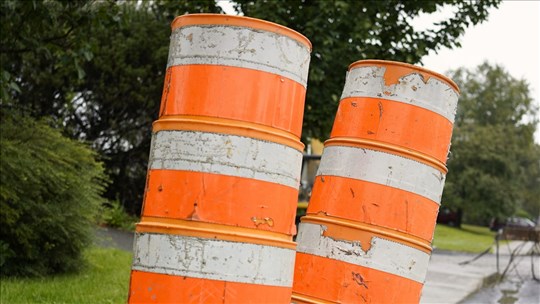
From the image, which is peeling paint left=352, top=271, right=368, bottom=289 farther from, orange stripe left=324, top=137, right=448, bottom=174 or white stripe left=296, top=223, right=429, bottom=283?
orange stripe left=324, top=137, right=448, bottom=174

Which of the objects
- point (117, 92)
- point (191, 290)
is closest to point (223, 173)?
point (191, 290)

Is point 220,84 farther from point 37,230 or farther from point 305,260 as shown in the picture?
point 37,230

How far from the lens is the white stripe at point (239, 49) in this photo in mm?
3268

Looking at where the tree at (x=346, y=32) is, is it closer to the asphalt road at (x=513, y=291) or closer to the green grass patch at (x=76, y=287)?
the asphalt road at (x=513, y=291)

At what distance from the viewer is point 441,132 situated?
13.6 ft

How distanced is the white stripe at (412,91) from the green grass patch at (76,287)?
12.5 feet

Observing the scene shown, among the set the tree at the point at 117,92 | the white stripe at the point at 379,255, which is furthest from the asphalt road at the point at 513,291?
the tree at the point at 117,92

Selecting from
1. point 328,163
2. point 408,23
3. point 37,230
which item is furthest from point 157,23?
point 328,163

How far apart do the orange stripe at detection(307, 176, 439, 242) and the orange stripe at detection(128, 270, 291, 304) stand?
915 mm

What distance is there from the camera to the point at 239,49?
10.7 feet

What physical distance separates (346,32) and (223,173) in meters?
11.3

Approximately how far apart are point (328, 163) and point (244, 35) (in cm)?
119

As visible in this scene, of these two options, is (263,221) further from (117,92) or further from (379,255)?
(117,92)

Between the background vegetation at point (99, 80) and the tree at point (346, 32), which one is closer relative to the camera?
the background vegetation at point (99, 80)
